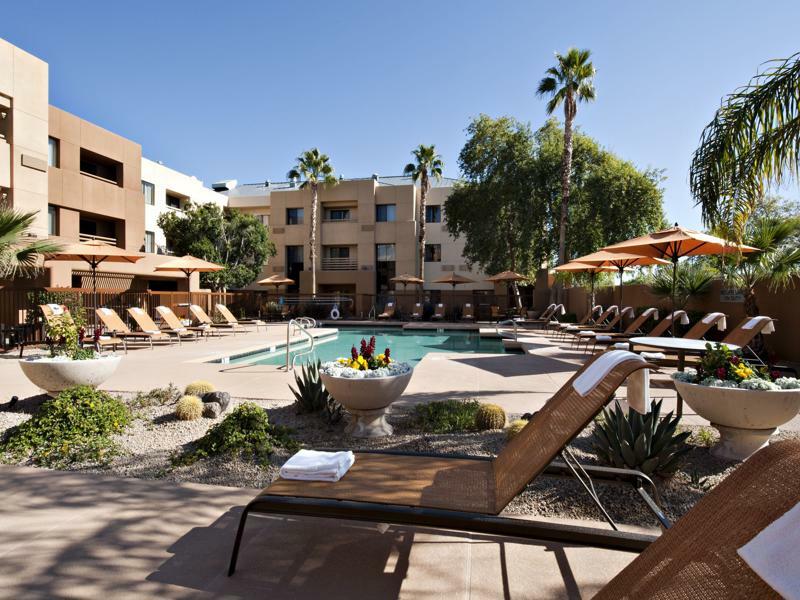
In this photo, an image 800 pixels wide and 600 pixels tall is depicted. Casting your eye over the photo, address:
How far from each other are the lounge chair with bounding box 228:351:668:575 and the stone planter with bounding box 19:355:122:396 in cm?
384

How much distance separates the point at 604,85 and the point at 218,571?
2229 centimetres

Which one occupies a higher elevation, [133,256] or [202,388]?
[133,256]

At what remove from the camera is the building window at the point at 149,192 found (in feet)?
82.4

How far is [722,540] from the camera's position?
1.10 m

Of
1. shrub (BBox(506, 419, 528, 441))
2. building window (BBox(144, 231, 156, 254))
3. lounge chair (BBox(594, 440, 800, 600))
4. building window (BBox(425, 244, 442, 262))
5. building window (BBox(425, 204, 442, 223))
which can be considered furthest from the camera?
building window (BBox(425, 204, 442, 223))

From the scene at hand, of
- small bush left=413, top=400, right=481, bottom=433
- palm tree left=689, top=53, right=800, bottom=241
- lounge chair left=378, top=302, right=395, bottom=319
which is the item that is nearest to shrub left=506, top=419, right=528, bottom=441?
small bush left=413, top=400, right=481, bottom=433

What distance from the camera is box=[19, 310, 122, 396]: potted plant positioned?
499 cm

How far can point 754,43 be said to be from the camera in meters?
7.27

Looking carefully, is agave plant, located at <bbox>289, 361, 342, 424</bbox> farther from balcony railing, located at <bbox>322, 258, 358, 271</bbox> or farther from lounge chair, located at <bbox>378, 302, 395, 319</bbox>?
balcony railing, located at <bbox>322, 258, 358, 271</bbox>

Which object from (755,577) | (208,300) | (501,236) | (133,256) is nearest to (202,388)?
(755,577)

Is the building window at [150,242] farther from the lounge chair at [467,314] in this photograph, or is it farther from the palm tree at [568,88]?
the palm tree at [568,88]

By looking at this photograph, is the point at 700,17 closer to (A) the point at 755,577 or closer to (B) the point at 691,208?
(B) the point at 691,208

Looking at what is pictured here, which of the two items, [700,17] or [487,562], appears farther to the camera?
[700,17]

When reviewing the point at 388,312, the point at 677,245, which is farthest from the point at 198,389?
the point at 388,312
